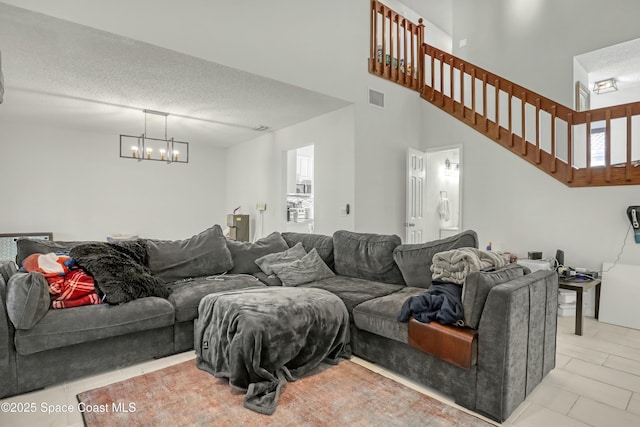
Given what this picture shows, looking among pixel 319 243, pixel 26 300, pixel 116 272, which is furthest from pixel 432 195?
pixel 26 300

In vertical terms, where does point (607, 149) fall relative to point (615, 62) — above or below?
below

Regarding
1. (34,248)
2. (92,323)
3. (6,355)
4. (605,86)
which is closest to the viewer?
(6,355)

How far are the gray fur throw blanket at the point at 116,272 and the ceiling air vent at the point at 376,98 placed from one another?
3.82 meters

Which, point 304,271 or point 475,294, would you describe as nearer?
point 475,294

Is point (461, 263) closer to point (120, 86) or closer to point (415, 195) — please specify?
point (415, 195)

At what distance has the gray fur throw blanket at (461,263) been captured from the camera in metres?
2.31

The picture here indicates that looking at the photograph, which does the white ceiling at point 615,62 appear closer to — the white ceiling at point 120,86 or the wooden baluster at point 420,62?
the wooden baluster at point 420,62

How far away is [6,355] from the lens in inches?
85.2

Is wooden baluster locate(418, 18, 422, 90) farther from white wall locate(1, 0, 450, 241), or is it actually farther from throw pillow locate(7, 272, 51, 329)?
throw pillow locate(7, 272, 51, 329)

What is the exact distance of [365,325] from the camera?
2613mm

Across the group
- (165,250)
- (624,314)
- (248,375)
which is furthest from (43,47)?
(624,314)

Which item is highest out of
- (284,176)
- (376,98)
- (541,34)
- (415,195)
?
(541,34)

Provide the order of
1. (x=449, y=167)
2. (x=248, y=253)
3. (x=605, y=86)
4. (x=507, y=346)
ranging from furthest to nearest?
(x=449, y=167) → (x=605, y=86) → (x=248, y=253) → (x=507, y=346)

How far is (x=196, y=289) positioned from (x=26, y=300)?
1132 mm
